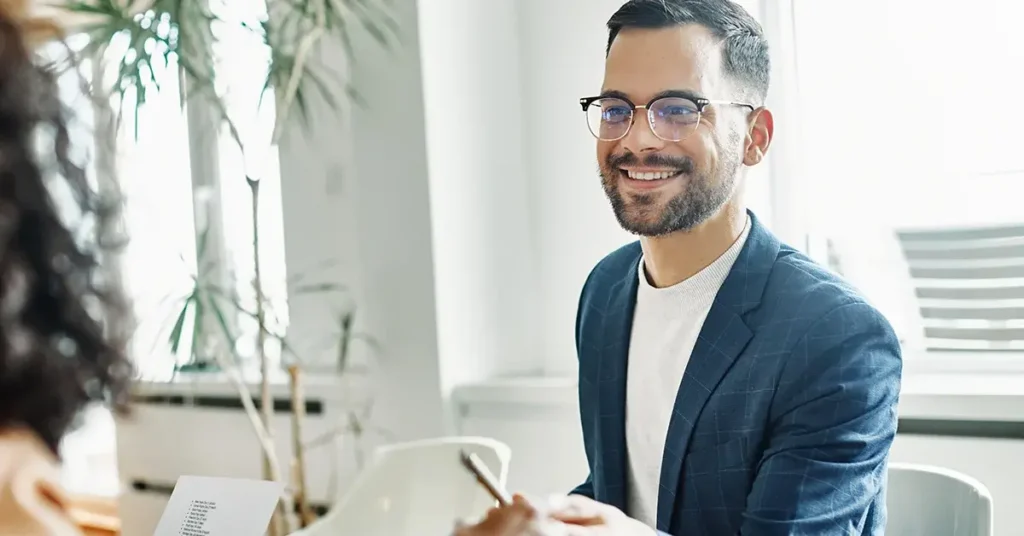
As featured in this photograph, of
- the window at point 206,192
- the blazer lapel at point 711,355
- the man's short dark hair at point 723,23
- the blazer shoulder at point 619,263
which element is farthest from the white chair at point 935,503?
the window at point 206,192

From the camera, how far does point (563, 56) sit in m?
2.56

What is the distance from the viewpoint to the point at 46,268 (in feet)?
1.23

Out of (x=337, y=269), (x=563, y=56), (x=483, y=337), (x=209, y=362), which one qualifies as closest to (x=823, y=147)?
(x=563, y=56)

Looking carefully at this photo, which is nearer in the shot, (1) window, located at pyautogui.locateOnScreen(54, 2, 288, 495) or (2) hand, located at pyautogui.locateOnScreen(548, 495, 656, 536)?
(2) hand, located at pyautogui.locateOnScreen(548, 495, 656, 536)

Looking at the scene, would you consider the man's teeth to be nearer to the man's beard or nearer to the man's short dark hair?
the man's beard

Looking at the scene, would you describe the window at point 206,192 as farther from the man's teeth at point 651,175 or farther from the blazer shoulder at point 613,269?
the man's teeth at point 651,175

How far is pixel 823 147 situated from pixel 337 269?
141cm

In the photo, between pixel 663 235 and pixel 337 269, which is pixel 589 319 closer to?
pixel 663 235

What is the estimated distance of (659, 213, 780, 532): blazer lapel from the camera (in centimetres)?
131

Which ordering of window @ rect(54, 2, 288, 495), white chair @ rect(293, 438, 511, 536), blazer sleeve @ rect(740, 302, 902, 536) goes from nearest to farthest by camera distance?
blazer sleeve @ rect(740, 302, 902, 536) < white chair @ rect(293, 438, 511, 536) < window @ rect(54, 2, 288, 495)

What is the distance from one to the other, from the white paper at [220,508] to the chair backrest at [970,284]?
1686mm

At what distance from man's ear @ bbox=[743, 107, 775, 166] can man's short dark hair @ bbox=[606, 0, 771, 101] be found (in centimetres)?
3

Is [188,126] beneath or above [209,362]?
above

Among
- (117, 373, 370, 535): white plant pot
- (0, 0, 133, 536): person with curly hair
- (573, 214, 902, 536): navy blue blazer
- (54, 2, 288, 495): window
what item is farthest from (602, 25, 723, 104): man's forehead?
(54, 2, 288, 495): window
